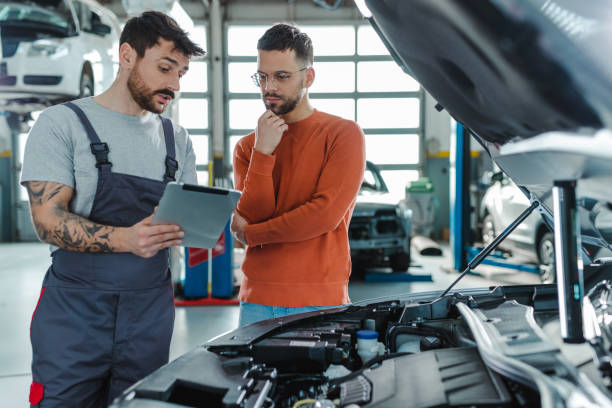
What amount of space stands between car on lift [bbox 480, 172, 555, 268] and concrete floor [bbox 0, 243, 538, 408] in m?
0.41

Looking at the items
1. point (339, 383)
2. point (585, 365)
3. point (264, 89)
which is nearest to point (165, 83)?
point (264, 89)

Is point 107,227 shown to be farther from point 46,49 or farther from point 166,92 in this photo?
point 46,49

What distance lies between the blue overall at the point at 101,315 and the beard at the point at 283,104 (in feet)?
1.44

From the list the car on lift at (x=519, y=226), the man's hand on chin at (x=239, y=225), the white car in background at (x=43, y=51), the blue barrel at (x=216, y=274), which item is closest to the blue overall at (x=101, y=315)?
the man's hand on chin at (x=239, y=225)

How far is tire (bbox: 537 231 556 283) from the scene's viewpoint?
5.01 meters

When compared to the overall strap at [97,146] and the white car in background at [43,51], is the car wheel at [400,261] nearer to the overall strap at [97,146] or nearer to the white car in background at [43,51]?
the white car in background at [43,51]

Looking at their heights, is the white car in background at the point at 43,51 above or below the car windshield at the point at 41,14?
below

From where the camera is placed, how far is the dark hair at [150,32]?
4.86 ft

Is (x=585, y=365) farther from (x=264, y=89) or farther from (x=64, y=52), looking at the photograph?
(x=64, y=52)

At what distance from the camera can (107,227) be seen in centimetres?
134

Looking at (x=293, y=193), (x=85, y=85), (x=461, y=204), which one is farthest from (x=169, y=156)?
(x=461, y=204)

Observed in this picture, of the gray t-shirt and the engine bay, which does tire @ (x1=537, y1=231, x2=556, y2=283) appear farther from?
the gray t-shirt

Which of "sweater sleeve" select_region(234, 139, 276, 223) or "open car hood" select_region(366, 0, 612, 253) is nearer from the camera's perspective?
"open car hood" select_region(366, 0, 612, 253)

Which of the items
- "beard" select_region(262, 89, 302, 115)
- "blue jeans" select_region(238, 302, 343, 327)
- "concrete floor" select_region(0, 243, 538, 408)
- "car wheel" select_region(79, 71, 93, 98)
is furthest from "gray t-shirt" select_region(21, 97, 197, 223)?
"car wheel" select_region(79, 71, 93, 98)
